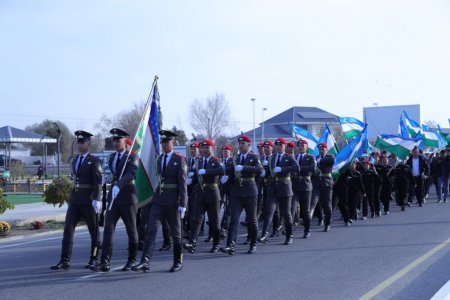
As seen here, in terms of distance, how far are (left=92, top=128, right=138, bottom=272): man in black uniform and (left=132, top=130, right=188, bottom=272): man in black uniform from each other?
322mm

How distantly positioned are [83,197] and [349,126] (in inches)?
547

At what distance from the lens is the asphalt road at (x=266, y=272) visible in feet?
24.1

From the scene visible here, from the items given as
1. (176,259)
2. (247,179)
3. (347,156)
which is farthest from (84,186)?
(347,156)

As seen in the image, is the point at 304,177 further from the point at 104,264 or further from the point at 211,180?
the point at 104,264

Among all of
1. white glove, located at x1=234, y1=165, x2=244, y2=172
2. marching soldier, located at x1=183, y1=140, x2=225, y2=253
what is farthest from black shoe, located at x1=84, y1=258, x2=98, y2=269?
white glove, located at x1=234, y1=165, x2=244, y2=172

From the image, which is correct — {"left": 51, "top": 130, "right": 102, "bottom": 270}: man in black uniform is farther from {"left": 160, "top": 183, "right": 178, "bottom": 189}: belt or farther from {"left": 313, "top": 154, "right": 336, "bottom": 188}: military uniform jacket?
{"left": 313, "top": 154, "right": 336, "bottom": 188}: military uniform jacket

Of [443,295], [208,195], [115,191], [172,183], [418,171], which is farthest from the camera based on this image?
[418,171]

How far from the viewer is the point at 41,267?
30.5 feet

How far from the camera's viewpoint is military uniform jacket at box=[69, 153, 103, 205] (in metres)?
9.01

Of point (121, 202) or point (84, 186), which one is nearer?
point (121, 202)

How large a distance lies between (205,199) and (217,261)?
4.27 feet

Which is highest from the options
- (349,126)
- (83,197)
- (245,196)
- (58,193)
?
(349,126)

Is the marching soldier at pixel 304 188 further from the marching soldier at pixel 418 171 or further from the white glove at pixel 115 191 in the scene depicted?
the marching soldier at pixel 418 171

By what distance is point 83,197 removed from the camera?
29.6 ft
